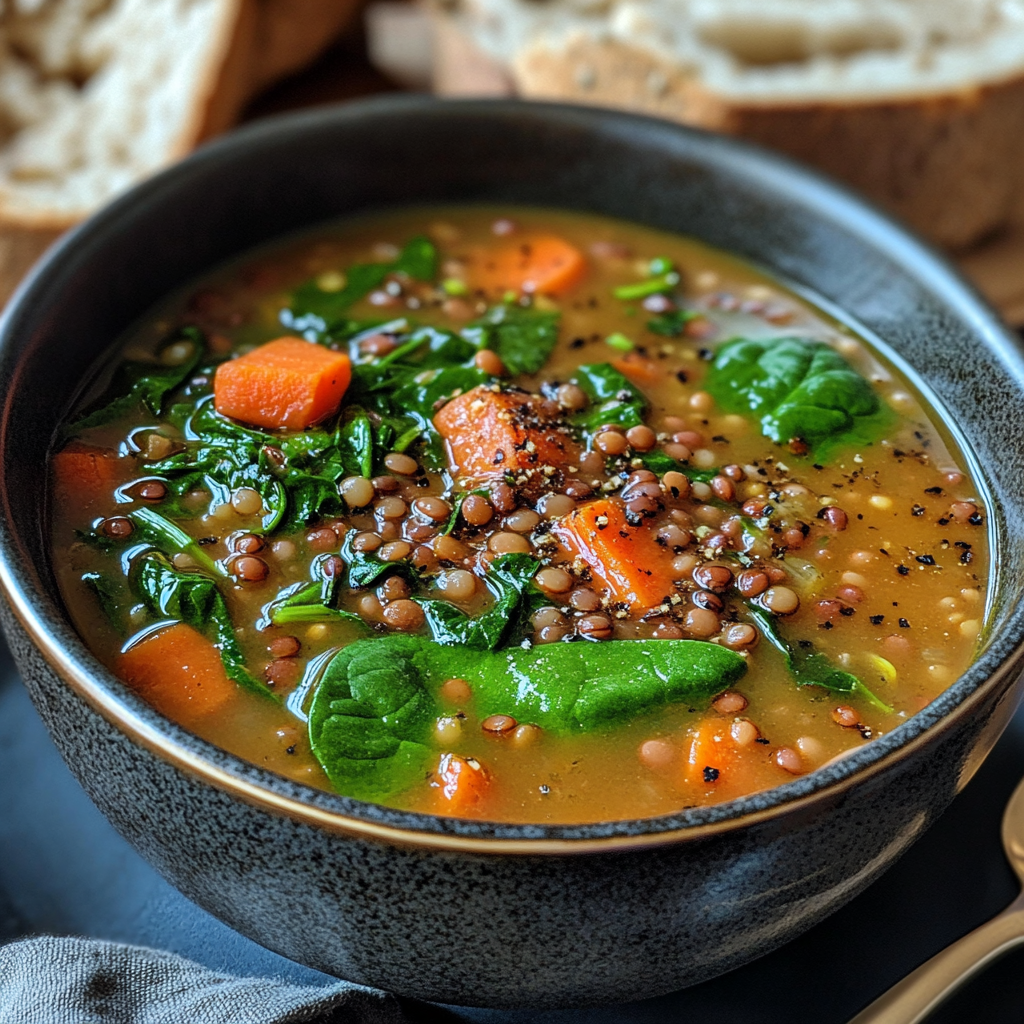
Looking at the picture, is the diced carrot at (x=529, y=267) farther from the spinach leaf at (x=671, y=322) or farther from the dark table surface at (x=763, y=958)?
the dark table surface at (x=763, y=958)

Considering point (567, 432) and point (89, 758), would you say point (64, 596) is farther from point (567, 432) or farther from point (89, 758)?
point (567, 432)

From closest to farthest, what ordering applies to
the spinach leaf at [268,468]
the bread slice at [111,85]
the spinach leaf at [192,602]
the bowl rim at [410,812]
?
the bowl rim at [410,812], the spinach leaf at [192,602], the spinach leaf at [268,468], the bread slice at [111,85]

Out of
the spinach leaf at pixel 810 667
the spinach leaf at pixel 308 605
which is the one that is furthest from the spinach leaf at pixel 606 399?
the spinach leaf at pixel 308 605

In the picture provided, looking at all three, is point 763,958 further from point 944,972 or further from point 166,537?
point 166,537

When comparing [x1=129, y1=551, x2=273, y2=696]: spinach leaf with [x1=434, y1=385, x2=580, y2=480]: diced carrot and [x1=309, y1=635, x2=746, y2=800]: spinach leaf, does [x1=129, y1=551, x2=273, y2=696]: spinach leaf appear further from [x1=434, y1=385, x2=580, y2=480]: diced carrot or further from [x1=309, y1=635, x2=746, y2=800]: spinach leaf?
[x1=434, y1=385, x2=580, y2=480]: diced carrot

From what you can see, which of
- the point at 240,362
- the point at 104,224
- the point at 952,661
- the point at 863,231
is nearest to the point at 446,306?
the point at 240,362

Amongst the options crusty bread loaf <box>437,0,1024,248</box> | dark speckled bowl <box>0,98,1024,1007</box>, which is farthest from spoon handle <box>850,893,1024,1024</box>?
crusty bread loaf <box>437,0,1024,248</box>

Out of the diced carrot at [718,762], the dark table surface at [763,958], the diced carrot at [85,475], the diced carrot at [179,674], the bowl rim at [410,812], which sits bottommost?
the dark table surface at [763,958]

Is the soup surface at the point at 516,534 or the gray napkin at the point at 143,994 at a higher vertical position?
the soup surface at the point at 516,534
